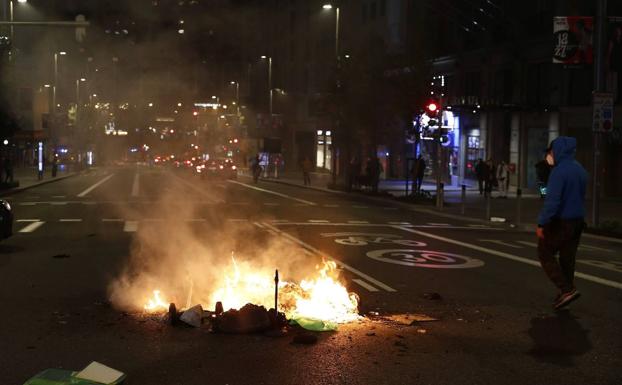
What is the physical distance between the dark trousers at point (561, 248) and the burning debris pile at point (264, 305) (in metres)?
1.82

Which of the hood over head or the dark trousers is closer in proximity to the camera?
the dark trousers

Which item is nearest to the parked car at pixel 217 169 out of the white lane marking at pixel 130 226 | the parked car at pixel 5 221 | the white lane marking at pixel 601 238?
the white lane marking at pixel 130 226

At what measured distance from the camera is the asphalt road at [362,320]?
4867 mm

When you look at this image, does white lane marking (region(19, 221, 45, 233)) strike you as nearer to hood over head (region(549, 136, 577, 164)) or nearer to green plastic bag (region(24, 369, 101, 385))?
hood over head (region(549, 136, 577, 164))

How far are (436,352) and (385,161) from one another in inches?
1547

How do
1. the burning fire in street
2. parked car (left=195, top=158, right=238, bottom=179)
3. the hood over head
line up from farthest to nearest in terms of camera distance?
1. parked car (left=195, top=158, right=238, bottom=179)
2. the hood over head
3. the burning fire in street

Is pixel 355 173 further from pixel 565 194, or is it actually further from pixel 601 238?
pixel 565 194

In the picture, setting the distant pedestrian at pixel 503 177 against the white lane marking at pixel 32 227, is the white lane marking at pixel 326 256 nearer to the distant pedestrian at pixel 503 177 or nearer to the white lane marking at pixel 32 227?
the white lane marking at pixel 32 227

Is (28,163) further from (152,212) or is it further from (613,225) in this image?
(613,225)

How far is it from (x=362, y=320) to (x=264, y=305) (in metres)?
0.83

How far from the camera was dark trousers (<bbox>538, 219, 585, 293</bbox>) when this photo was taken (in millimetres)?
6867

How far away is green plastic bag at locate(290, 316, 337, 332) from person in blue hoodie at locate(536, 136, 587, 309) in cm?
226

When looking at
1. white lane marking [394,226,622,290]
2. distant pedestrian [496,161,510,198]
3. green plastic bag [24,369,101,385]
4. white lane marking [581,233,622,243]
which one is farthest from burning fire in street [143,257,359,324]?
distant pedestrian [496,161,510,198]

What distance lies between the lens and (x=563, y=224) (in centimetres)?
689
